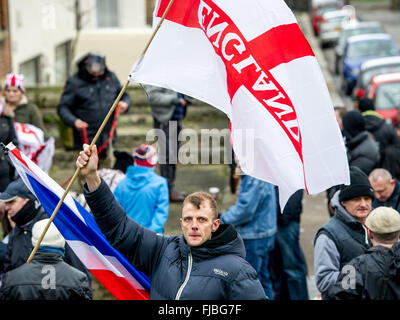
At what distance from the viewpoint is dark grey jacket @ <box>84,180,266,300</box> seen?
14.0 ft

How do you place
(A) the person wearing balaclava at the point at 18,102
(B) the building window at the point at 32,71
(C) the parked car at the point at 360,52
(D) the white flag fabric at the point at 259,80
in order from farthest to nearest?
1. (C) the parked car at the point at 360,52
2. (B) the building window at the point at 32,71
3. (A) the person wearing balaclava at the point at 18,102
4. (D) the white flag fabric at the point at 259,80

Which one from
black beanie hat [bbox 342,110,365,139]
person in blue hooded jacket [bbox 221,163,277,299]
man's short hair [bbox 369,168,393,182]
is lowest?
person in blue hooded jacket [bbox 221,163,277,299]

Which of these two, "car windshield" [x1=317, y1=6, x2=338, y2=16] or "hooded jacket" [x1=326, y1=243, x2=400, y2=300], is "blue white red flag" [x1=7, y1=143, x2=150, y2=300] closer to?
"hooded jacket" [x1=326, y1=243, x2=400, y2=300]

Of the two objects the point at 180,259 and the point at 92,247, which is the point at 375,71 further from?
the point at 180,259

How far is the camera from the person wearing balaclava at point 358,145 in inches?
321

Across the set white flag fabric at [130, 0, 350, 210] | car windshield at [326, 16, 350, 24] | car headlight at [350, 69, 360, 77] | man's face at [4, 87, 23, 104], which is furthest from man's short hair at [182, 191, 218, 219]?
car windshield at [326, 16, 350, 24]

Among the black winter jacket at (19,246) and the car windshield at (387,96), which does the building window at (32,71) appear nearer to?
the car windshield at (387,96)

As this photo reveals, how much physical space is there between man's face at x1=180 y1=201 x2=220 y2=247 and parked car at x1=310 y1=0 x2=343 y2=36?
107ft

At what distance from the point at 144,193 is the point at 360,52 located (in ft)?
57.9

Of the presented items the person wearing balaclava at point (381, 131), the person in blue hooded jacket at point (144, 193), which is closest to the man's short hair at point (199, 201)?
the person in blue hooded jacket at point (144, 193)

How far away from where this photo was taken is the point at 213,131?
13.6 meters

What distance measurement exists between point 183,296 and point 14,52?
519 inches

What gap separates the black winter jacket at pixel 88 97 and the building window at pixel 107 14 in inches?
504
